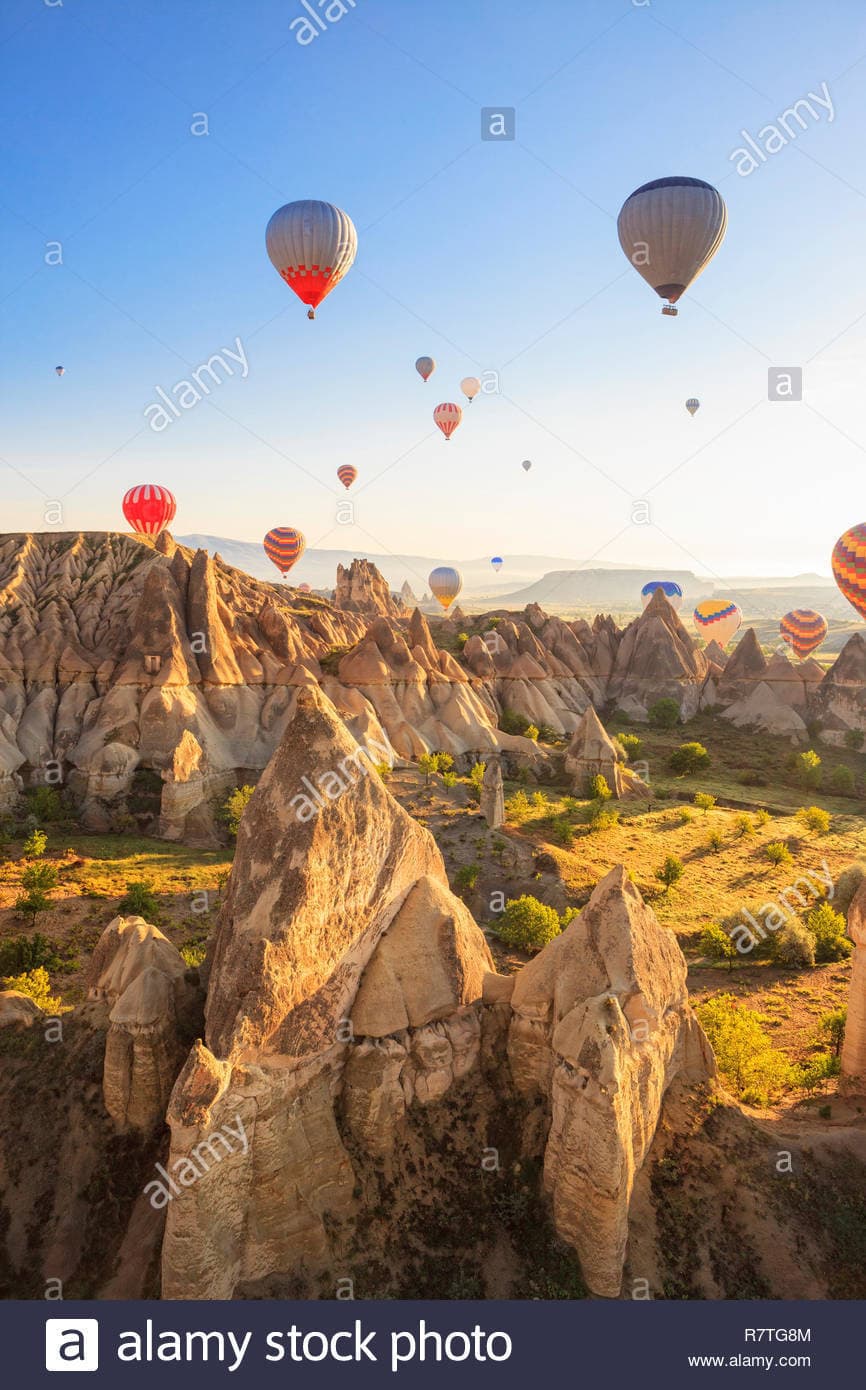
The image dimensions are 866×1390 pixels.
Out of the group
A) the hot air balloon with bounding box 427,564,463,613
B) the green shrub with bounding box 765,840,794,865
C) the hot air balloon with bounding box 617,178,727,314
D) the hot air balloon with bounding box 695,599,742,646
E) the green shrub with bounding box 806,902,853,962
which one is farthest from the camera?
the hot air balloon with bounding box 427,564,463,613

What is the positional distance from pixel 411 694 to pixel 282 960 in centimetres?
4607

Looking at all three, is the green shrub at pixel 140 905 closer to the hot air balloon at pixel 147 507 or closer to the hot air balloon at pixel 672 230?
the hot air balloon at pixel 672 230

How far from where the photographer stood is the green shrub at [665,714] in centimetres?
7975

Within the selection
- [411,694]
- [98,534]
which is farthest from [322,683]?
[98,534]

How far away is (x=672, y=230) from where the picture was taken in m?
34.2

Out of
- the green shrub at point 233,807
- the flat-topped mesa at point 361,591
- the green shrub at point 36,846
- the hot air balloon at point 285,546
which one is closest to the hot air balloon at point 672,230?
the green shrub at point 233,807

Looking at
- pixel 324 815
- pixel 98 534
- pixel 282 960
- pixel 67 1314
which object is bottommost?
pixel 67 1314

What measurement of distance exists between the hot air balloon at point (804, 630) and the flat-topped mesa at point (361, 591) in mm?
62801

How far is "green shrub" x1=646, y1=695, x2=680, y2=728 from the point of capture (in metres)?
79.8

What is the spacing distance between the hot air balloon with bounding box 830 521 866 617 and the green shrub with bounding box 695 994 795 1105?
5679 centimetres

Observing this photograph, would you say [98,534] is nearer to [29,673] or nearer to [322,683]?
[29,673]

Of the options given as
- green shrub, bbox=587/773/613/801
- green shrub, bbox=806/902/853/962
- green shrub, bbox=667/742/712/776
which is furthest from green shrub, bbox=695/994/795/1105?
green shrub, bbox=667/742/712/776

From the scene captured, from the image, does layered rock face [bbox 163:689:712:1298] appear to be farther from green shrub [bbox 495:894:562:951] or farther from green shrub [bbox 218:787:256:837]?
green shrub [bbox 218:787:256:837]

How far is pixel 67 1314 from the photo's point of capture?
11406mm
